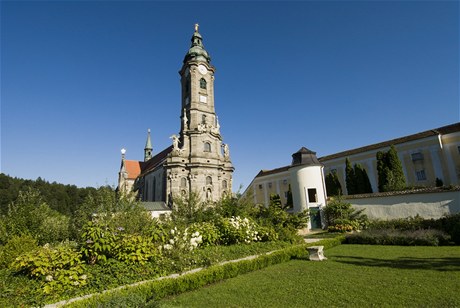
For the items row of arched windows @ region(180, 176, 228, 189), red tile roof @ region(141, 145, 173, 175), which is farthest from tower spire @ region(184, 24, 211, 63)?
row of arched windows @ region(180, 176, 228, 189)

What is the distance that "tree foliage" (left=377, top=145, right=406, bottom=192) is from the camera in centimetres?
2991

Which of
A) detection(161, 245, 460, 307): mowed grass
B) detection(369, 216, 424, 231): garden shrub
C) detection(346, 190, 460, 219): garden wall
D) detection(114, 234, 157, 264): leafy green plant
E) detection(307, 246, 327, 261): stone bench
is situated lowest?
detection(161, 245, 460, 307): mowed grass

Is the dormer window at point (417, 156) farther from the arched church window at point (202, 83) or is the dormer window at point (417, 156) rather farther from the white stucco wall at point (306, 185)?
the arched church window at point (202, 83)

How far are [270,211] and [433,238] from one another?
8.87m

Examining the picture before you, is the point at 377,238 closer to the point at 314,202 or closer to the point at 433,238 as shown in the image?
the point at 433,238

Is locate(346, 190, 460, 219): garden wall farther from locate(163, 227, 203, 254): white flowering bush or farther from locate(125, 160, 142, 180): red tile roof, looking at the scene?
locate(125, 160, 142, 180): red tile roof

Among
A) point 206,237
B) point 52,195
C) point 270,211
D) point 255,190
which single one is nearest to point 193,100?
point 255,190

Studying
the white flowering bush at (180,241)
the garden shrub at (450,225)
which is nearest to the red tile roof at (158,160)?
the white flowering bush at (180,241)

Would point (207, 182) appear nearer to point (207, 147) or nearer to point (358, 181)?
point (207, 147)

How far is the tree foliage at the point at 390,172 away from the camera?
29906 millimetres

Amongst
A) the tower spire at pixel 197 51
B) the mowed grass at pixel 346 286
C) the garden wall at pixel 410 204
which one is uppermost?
the tower spire at pixel 197 51

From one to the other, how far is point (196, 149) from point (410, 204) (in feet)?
93.3

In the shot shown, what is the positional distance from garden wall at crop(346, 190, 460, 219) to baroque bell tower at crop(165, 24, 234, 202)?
21.8m

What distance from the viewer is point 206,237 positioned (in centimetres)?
1113
